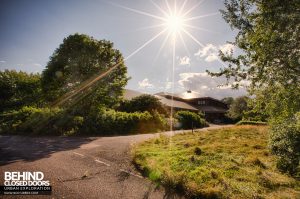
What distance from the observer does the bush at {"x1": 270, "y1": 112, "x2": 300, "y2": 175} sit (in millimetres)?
8234

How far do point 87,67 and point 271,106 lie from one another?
88.6 ft

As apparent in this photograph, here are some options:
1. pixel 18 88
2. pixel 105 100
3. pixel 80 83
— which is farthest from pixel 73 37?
pixel 18 88

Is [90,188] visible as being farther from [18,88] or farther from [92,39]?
[18,88]

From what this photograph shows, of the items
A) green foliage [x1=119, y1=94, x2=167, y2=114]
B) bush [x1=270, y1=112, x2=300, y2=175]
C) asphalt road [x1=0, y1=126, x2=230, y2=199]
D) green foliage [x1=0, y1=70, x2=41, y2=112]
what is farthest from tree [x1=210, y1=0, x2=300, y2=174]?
green foliage [x1=0, y1=70, x2=41, y2=112]

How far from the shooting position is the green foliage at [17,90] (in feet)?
172

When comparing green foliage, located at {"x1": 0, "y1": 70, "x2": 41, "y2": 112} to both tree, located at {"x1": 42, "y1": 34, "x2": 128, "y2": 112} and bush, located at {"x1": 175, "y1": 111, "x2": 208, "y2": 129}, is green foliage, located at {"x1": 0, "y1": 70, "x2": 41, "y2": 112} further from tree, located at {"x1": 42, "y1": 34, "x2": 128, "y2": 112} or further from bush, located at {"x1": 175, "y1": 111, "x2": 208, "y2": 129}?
bush, located at {"x1": 175, "y1": 111, "x2": 208, "y2": 129}

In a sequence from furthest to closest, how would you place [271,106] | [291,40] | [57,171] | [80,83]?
1. [80,83]
2. [57,171]
3. [271,106]
4. [291,40]

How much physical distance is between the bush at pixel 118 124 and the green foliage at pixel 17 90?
3335cm

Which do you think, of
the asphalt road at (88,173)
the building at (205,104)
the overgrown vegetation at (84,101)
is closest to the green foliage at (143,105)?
the overgrown vegetation at (84,101)

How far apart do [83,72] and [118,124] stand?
10.7 meters

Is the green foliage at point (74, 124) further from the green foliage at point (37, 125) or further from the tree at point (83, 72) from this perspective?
the tree at point (83, 72)

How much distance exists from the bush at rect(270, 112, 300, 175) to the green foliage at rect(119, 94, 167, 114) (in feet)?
85.1

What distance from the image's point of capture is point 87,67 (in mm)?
31062

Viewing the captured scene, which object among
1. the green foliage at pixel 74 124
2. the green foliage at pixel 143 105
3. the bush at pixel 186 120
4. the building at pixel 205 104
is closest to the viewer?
the green foliage at pixel 74 124
